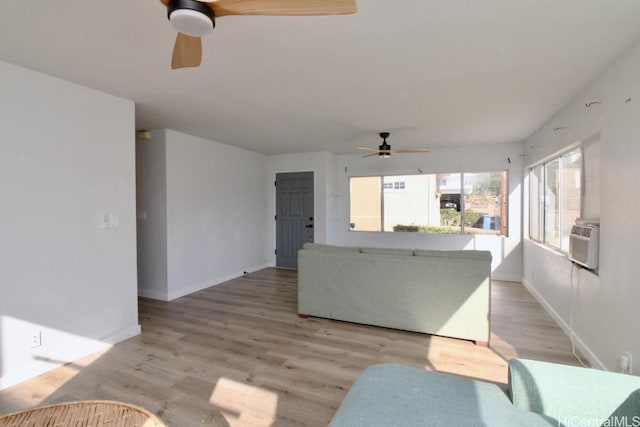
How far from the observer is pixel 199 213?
16.4 ft

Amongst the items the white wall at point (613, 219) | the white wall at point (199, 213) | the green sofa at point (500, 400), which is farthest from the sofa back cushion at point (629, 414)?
the white wall at point (199, 213)

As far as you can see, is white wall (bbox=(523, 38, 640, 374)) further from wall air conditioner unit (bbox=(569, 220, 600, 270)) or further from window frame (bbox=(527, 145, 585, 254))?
window frame (bbox=(527, 145, 585, 254))

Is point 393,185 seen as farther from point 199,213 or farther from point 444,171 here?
point 199,213

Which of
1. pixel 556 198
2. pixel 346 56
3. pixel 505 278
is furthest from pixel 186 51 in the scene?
pixel 505 278

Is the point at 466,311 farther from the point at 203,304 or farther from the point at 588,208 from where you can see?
the point at 203,304

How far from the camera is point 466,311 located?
309cm

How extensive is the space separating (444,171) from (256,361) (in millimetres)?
4878

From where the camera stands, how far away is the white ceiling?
1758mm

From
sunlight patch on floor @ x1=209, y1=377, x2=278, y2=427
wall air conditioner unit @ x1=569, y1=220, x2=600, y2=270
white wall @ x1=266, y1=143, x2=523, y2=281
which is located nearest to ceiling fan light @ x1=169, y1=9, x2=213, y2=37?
sunlight patch on floor @ x1=209, y1=377, x2=278, y2=427

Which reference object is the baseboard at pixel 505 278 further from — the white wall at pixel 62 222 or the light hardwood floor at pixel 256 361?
the white wall at pixel 62 222

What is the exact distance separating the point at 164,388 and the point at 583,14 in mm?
3639

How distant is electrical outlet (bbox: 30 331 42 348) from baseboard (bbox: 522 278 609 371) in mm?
4480

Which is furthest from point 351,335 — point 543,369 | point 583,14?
point 583,14

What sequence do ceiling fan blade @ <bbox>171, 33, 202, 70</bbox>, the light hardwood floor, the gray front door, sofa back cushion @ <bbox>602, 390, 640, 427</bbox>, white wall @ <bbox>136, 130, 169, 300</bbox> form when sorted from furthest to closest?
1. the gray front door
2. white wall @ <bbox>136, 130, 169, 300</bbox>
3. the light hardwood floor
4. ceiling fan blade @ <bbox>171, 33, 202, 70</bbox>
5. sofa back cushion @ <bbox>602, 390, 640, 427</bbox>
